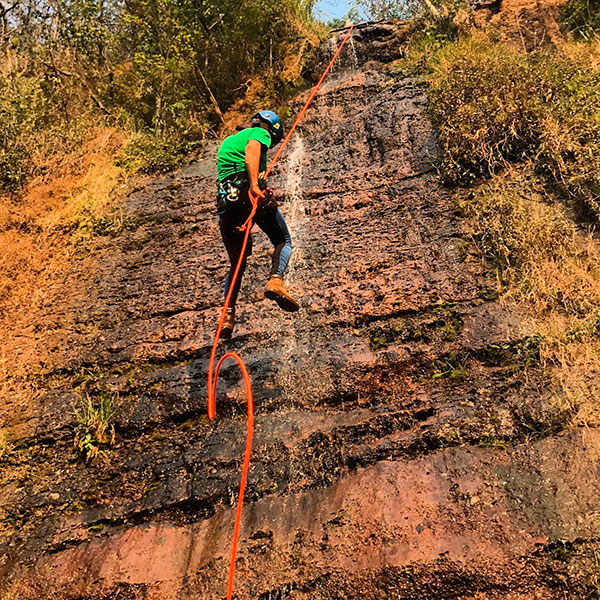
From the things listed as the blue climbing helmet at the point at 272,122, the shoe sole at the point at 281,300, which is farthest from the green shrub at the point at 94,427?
the blue climbing helmet at the point at 272,122

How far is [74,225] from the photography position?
6.95 meters

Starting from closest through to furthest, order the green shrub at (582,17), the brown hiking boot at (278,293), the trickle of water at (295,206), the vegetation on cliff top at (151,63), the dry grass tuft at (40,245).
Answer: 1. the brown hiking boot at (278,293)
2. the dry grass tuft at (40,245)
3. the trickle of water at (295,206)
4. the green shrub at (582,17)
5. the vegetation on cliff top at (151,63)

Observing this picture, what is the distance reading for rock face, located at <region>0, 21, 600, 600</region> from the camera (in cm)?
320

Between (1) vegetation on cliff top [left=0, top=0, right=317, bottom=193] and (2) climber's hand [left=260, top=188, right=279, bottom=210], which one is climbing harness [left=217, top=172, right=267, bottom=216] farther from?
(1) vegetation on cliff top [left=0, top=0, right=317, bottom=193]

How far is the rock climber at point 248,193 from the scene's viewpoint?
4113 mm

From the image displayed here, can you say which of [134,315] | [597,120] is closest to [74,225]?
[134,315]

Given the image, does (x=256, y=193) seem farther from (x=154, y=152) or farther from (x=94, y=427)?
(x=154, y=152)

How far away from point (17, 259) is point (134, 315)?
211 centimetres

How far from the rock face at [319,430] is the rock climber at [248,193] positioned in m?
0.89

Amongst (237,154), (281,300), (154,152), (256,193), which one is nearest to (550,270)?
(281,300)

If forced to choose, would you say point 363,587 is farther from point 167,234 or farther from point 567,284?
point 167,234

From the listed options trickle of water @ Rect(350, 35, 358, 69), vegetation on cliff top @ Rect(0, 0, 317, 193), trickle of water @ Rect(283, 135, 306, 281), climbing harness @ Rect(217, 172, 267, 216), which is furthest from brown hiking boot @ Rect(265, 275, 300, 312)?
trickle of water @ Rect(350, 35, 358, 69)

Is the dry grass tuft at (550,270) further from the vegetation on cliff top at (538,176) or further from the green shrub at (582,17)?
the green shrub at (582,17)

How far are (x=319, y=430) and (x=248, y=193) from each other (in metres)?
2.06
